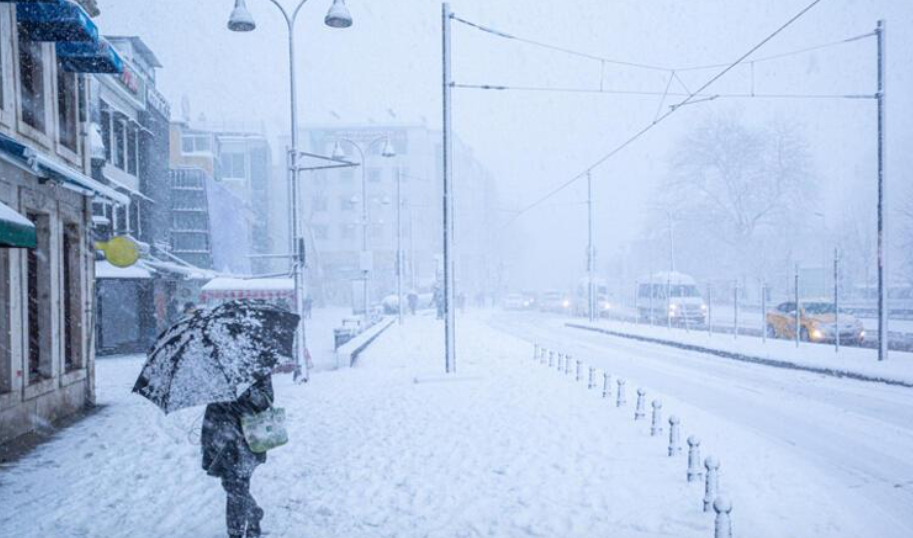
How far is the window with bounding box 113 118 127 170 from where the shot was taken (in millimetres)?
23034

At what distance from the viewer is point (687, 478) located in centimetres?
659

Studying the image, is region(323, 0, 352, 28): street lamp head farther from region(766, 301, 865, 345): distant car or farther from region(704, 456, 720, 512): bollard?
region(766, 301, 865, 345): distant car

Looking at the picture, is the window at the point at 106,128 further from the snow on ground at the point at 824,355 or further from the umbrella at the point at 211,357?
the snow on ground at the point at 824,355

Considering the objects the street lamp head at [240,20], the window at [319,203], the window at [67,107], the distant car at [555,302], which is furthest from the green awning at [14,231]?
the window at [319,203]

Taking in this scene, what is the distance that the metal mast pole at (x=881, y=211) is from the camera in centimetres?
1518

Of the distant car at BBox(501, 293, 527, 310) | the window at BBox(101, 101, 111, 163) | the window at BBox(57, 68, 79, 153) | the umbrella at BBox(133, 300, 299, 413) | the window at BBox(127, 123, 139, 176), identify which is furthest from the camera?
the distant car at BBox(501, 293, 527, 310)

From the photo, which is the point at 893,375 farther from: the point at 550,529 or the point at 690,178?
the point at 690,178

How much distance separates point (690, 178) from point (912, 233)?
13.9 m

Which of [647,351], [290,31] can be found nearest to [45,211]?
[290,31]

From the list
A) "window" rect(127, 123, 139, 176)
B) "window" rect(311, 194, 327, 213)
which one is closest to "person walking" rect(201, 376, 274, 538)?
"window" rect(127, 123, 139, 176)

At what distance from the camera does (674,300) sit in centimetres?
3469

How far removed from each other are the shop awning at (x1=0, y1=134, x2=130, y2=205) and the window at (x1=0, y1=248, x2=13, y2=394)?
1207 millimetres

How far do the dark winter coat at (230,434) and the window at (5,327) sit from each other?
17.8 feet

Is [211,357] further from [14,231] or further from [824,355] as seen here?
[824,355]
